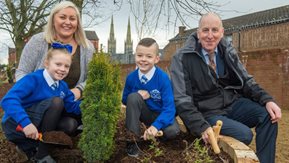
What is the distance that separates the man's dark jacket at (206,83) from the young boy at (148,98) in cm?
17

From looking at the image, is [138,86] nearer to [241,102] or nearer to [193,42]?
[193,42]

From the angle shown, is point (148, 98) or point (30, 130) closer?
point (30, 130)

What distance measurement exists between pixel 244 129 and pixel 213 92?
20.5 inches

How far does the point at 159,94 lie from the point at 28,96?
1249mm

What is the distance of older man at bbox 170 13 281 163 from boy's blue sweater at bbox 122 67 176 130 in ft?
0.48

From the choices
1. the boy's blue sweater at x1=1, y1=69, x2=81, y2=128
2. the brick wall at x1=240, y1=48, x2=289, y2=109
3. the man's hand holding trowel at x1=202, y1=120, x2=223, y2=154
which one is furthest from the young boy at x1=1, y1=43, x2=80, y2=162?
the brick wall at x1=240, y1=48, x2=289, y2=109

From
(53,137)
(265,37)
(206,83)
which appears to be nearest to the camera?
(53,137)

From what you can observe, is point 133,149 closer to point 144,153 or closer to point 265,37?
A: point 144,153

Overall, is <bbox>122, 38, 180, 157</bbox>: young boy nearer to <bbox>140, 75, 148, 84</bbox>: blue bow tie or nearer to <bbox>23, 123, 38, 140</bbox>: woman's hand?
<bbox>140, 75, 148, 84</bbox>: blue bow tie

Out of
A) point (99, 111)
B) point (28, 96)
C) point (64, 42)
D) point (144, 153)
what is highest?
point (64, 42)

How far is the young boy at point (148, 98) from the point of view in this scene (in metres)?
3.23

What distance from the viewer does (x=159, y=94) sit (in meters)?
3.42

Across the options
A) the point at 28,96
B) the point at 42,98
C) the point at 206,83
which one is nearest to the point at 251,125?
the point at 206,83

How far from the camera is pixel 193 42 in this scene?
373 cm
